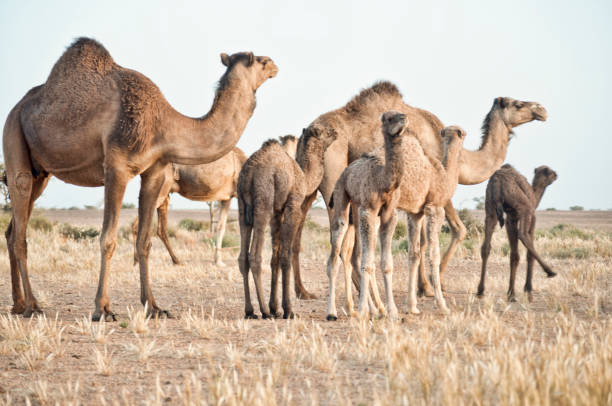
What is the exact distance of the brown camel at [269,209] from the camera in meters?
7.46

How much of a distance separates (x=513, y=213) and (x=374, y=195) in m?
3.62

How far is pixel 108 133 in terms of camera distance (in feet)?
25.3

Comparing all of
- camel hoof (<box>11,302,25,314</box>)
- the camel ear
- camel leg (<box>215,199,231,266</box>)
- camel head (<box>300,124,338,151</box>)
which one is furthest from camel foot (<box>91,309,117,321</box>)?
camel leg (<box>215,199,231,266</box>)

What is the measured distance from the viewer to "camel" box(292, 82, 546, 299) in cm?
1019

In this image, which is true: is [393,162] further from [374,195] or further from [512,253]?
[512,253]

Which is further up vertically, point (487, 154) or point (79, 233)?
point (487, 154)

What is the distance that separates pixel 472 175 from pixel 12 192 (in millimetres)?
7261

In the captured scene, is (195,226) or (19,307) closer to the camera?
(19,307)

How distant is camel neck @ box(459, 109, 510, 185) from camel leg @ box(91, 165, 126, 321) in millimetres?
5782

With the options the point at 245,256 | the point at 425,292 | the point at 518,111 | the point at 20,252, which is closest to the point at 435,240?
the point at 245,256

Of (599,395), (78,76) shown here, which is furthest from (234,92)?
(599,395)

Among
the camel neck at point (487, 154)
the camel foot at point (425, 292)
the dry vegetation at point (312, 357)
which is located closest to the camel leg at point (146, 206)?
the dry vegetation at point (312, 357)

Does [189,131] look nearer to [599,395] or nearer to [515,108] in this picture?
[599,395]

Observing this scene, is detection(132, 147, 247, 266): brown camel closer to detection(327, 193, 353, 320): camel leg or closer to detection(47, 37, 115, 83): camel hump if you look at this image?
detection(47, 37, 115, 83): camel hump
